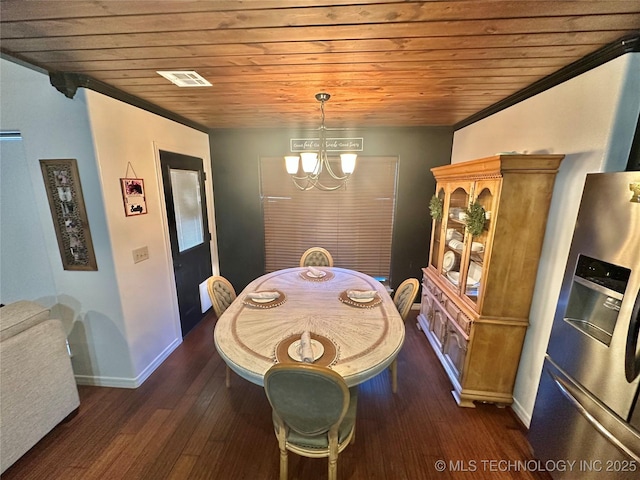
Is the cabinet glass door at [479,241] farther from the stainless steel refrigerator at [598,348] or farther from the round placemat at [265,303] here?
the round placemat at [265,303]

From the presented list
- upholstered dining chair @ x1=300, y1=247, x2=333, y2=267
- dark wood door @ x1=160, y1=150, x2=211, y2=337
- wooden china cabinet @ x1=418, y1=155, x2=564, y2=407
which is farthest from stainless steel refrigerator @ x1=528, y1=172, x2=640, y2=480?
dark wood door @ x1=160, y1=150, x2=211, y2=337

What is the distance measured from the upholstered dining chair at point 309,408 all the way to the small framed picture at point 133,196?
190 cm

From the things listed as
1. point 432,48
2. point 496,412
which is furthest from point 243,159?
point 496,412

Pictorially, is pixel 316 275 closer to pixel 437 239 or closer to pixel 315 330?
pixel 315 330

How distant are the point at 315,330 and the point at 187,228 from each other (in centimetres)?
218

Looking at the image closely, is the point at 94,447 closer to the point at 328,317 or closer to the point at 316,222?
the point at 328,317

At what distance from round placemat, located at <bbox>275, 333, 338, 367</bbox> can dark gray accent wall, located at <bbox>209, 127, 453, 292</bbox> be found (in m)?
2.22

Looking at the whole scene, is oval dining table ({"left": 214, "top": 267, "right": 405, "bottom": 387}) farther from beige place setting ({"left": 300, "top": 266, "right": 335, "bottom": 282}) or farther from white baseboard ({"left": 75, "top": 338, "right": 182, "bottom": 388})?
white baseboard ({"left": 75, "top": 338, "right": 182, "bottom": 388})

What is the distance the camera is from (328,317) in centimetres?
192

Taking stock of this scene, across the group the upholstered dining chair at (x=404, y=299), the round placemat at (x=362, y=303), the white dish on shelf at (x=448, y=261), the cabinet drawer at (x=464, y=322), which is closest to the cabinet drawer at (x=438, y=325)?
the cabinet drawer at (x=464, y=322)

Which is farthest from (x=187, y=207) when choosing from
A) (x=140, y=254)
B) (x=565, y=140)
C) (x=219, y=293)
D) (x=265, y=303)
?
(x=565, y=140)

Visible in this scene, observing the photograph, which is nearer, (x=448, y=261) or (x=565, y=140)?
(x=565, y=140)

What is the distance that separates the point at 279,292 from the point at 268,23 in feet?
6.14

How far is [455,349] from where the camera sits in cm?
225
